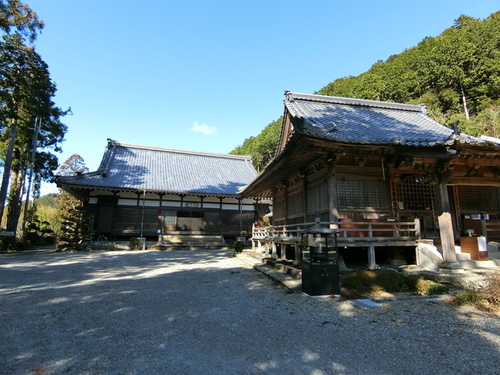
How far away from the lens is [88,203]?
21.2 meters

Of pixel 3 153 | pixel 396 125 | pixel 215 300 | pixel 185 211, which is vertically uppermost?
pixel 3 153

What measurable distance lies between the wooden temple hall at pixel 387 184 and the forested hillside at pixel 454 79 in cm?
2241

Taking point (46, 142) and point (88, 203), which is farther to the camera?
point (46, 142)

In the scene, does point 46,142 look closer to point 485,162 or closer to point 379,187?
point 379,187

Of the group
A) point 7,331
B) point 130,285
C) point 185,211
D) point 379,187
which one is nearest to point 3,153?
point 185,211

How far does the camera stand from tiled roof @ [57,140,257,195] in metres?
22.1

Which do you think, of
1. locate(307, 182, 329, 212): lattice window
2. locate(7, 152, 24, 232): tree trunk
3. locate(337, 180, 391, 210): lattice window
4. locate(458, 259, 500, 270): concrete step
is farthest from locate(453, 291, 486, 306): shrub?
locate(7, 152, 24, 232): tree trunk

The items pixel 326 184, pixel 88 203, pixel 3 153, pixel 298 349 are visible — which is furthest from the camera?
pixel 3 153

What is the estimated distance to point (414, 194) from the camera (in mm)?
10250

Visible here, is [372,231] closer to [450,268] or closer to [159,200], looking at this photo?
[450,268]

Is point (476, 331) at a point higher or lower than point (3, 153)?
lower

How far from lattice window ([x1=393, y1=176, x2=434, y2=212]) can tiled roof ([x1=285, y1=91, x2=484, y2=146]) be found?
1738 mm

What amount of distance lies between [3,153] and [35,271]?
61.1 feet

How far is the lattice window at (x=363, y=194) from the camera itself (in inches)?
370
